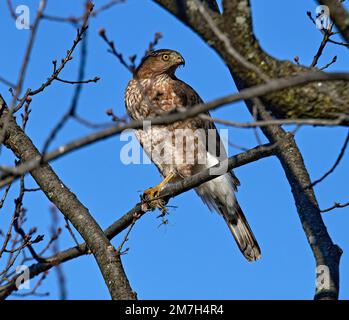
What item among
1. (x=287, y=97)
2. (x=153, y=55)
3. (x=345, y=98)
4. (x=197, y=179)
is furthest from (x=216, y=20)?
(x=153, y=55)

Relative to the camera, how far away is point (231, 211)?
22.2 ft

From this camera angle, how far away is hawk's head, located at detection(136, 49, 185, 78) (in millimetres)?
6708

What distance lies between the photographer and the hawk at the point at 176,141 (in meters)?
6.23

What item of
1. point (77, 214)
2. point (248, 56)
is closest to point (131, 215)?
point (77, 214)

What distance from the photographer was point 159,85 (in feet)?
21.2

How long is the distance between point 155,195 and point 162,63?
1622 mm

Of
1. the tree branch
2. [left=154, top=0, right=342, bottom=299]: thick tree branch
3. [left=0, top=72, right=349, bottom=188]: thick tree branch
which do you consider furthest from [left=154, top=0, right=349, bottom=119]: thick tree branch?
the tree branch

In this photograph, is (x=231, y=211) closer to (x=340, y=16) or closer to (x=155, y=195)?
(x=155, y=195)

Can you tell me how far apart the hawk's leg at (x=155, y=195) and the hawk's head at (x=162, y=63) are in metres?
1.11

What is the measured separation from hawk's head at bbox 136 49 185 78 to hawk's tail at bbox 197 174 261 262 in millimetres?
1255

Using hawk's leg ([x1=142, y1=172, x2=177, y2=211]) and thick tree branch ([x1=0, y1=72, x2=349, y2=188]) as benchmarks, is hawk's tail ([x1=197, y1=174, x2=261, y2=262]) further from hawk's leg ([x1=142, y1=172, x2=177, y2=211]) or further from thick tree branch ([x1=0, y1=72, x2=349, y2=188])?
thick tree branch ([x1=0, y1=72, x2=349, y2=188])

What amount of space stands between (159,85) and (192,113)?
14.2 feet

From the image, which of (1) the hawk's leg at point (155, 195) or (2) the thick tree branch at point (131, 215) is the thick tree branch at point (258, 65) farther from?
(1) the hawk's leg at point (155, 195)

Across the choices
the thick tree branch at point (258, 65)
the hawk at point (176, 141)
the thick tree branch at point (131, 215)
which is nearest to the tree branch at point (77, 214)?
the thick tree branch at point (131, 215)
